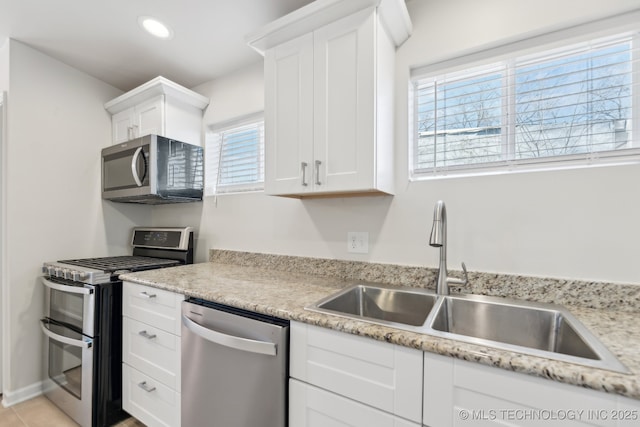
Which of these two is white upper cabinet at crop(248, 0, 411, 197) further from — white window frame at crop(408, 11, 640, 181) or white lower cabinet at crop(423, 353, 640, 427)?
white lower cabinet at crop(423, 353, 640, 427)

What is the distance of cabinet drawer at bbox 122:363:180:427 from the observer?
1423 millimetres

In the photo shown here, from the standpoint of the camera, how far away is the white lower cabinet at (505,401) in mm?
613

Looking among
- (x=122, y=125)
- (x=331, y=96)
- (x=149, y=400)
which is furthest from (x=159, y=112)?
(x=149, y=400)

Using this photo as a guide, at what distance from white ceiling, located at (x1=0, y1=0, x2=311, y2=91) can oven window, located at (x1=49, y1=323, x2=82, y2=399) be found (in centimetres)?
190

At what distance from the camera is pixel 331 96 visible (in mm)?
1376

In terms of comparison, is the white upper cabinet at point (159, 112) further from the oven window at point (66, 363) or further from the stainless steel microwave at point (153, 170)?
the oven window at point (66, 363)

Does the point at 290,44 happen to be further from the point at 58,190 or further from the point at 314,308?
the point at 58,190

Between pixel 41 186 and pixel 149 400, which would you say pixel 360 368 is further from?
pixel 41 186

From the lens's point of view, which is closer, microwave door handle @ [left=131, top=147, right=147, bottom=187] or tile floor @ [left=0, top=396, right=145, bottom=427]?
tile floor @ [left=0, top=396, right=145, bottom=427]

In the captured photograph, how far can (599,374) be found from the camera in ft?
2.02

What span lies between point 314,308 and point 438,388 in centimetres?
46

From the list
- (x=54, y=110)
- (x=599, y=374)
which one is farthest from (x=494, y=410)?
(x=54, y=110)

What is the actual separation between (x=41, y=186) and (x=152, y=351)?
154 cm

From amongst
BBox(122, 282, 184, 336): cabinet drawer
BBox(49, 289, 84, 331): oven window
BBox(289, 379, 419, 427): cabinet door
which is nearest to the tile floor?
BBox(49, 289, 84, 331): oven window
